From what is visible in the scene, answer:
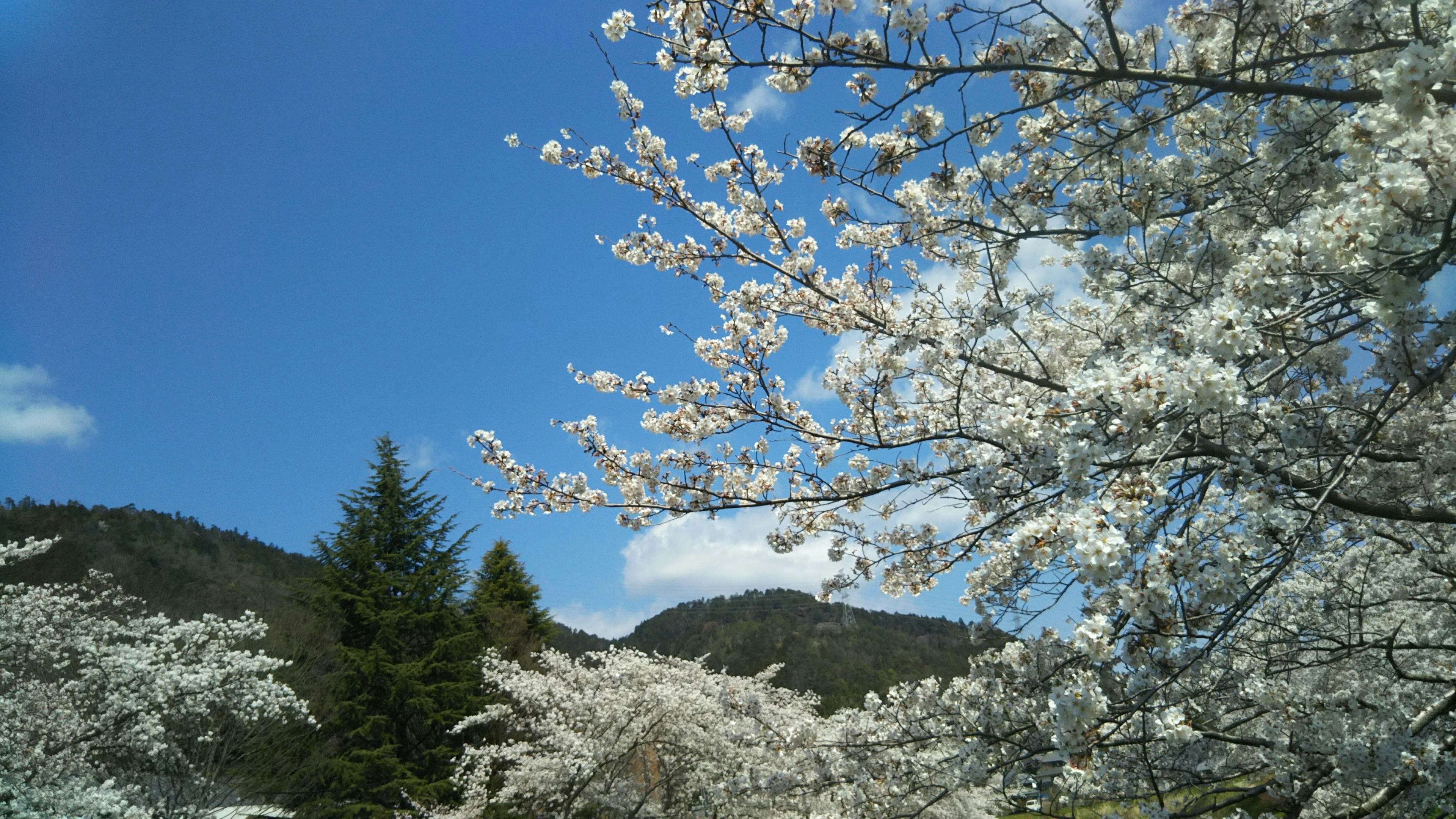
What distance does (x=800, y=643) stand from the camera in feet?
148

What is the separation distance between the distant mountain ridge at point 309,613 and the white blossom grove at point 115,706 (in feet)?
10.9

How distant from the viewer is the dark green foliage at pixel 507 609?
69.1 feet

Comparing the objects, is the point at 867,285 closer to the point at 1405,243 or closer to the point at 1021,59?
the point at 1021,59

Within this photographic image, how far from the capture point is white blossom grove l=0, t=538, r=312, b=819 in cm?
952

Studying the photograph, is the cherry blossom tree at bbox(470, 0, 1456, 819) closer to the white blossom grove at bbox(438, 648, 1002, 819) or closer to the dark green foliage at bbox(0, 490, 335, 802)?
the white blossom grove at bbox(438, 648, 1002, 819)

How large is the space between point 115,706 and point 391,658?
837 centimetres

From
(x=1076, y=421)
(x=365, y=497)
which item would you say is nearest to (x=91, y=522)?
(x=365, y=497)

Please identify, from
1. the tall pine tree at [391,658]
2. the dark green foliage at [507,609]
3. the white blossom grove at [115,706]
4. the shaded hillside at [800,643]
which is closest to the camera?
the white blossom grove at [115,706]

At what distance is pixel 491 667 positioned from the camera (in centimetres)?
1688

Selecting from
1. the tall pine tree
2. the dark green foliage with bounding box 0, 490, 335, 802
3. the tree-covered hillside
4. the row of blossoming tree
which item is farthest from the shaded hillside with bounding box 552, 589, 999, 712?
the row of blossoming tree

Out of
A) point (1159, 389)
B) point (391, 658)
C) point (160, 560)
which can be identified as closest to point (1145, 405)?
point (1159, 389)

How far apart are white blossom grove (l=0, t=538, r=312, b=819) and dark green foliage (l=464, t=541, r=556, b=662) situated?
9.06m

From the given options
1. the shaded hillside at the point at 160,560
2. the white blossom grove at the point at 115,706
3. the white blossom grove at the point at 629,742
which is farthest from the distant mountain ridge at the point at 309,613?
the white blossom grove at the point at 115,706

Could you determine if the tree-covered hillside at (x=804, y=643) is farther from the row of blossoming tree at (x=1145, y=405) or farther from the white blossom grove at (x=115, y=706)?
the row of blossoming tree at (x=1145, y=405)
